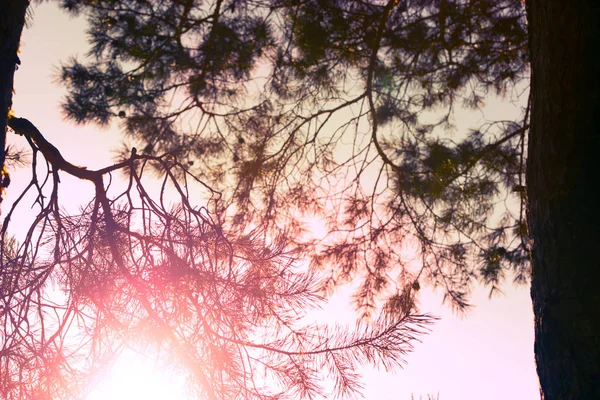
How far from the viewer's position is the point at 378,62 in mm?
3193

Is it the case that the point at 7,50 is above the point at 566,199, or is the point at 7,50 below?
above

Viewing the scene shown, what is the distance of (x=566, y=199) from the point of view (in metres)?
1.32

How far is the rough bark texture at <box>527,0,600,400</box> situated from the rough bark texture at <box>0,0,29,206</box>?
51.2 inches

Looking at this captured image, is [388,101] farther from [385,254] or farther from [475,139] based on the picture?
[385,254]

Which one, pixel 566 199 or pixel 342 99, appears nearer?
pixel 566 199

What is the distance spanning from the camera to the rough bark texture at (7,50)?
129 centimetres

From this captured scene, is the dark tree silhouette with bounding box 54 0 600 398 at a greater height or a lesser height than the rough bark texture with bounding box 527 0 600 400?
greater

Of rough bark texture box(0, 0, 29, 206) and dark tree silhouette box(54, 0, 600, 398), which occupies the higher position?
dark tree silhouette box(54, 0, 600, 398)

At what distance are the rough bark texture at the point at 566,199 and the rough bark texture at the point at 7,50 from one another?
1301mm

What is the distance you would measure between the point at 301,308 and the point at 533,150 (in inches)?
29.3

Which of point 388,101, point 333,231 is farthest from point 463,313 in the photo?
point 388,101

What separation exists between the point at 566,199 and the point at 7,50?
135cm

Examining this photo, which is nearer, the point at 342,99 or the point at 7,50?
the point at 7,50

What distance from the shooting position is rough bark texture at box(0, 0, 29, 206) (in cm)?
129
